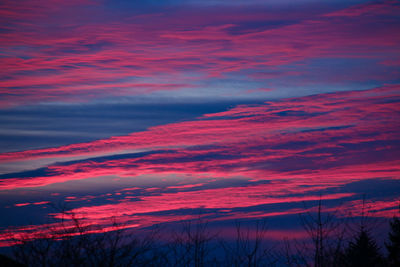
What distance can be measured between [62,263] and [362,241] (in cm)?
2842

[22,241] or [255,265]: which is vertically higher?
[22,241]

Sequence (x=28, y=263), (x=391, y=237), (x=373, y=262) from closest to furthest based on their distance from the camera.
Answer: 1. (x=28, y=263)
2. (x=373, y=262)
3. (x=391, y=237)

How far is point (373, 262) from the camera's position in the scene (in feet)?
115

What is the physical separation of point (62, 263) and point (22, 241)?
4.40ft

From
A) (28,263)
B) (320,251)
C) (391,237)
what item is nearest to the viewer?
(28,263)

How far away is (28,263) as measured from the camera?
13477mm

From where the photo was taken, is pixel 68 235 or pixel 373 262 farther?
pixel 373 262

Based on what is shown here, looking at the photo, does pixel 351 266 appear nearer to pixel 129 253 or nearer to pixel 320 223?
pixel 320 223

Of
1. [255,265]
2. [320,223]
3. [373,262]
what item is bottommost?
[373,262]

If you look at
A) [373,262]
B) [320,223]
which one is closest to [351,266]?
[373,262]

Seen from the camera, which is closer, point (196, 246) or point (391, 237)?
point (196, 246)

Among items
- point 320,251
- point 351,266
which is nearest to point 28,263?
point 320,251

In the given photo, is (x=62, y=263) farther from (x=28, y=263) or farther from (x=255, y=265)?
(x=255, y=265)

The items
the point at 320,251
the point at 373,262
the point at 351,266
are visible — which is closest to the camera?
the point at 320,251
